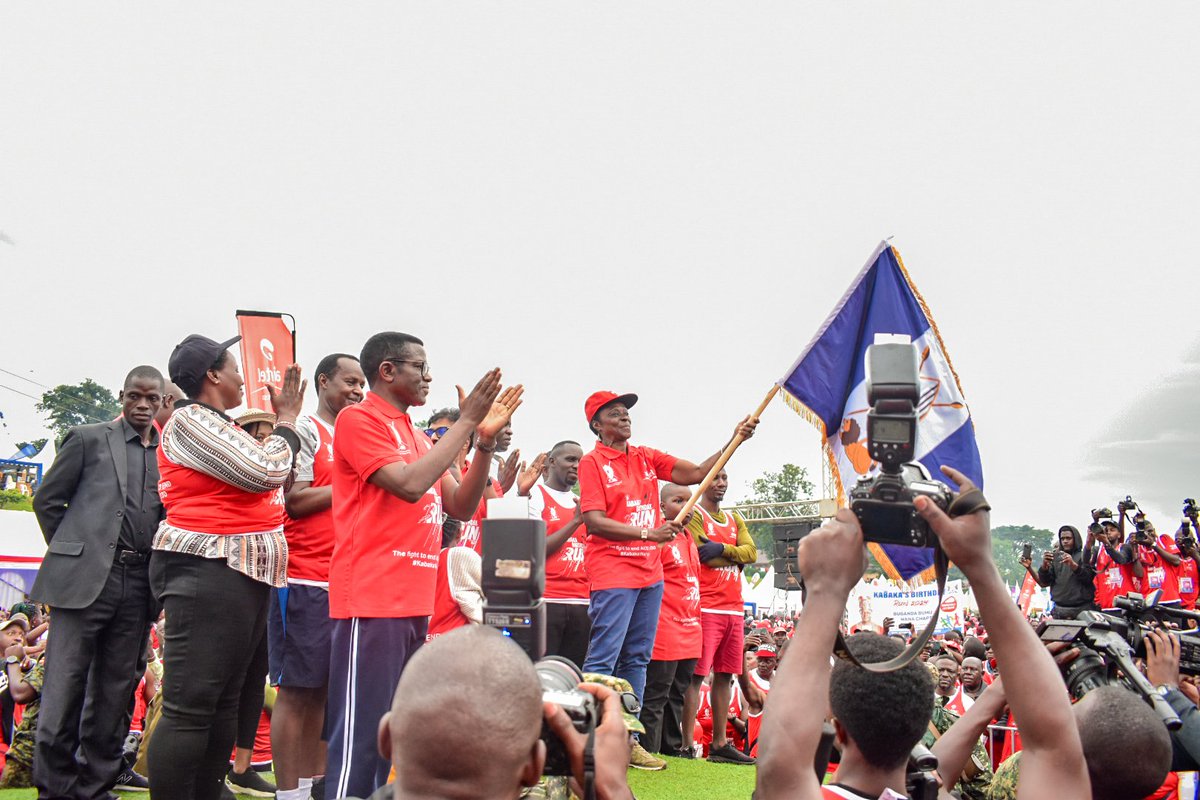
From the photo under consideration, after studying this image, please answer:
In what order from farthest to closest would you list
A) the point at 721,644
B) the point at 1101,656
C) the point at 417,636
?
the point at 721,644
the point at 417,636
the point at 1101,656

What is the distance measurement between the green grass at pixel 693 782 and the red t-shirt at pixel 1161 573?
6.84 metres

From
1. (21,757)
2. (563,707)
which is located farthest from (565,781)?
(21,757)

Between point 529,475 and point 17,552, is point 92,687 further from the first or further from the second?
point 17,552

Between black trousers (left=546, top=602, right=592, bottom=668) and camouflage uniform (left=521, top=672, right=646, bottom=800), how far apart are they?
13.4ft

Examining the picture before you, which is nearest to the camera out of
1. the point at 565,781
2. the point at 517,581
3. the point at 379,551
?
the point at 517,581

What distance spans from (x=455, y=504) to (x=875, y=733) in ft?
7.62

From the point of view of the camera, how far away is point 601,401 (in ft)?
20.7

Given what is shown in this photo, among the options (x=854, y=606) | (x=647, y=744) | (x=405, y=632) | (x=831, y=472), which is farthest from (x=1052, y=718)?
(x=854, y=606)

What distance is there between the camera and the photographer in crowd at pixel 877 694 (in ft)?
5.63

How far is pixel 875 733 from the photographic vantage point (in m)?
2.06

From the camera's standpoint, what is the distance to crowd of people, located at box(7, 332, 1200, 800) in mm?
1721

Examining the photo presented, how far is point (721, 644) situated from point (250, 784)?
152 inches

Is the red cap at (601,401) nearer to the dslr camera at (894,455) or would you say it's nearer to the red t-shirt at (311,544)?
the red t-shirt at (311,544)

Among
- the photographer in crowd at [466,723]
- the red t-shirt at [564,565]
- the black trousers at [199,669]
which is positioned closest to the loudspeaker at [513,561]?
the photographer in crowd at [466,723]
